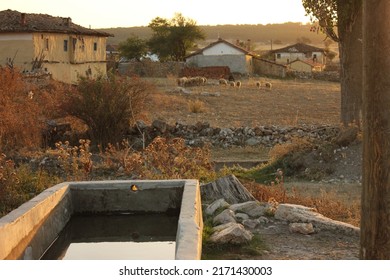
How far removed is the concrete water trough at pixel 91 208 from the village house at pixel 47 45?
26.2 metres

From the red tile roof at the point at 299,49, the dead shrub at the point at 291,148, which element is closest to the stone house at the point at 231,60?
the red tile roof at the point at 299,49

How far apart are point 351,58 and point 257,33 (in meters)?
131

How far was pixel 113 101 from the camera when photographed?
16.8 meters

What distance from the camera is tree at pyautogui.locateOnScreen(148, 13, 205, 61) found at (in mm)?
63844

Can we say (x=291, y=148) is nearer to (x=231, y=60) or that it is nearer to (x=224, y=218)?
(x=224, y=218)

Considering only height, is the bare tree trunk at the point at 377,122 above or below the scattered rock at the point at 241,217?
above

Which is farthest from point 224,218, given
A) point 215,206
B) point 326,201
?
point 326,201

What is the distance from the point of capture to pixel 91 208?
8.00m

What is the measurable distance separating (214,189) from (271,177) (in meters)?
4.34

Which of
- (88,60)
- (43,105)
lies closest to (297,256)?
(43,105)

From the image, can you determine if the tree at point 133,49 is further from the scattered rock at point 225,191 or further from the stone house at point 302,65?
the scattered rock at point 225,191

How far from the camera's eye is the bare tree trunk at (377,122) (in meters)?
4.72

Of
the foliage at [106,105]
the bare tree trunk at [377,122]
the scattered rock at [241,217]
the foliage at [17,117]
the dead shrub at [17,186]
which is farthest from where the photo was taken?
the foliage at [106,105]
